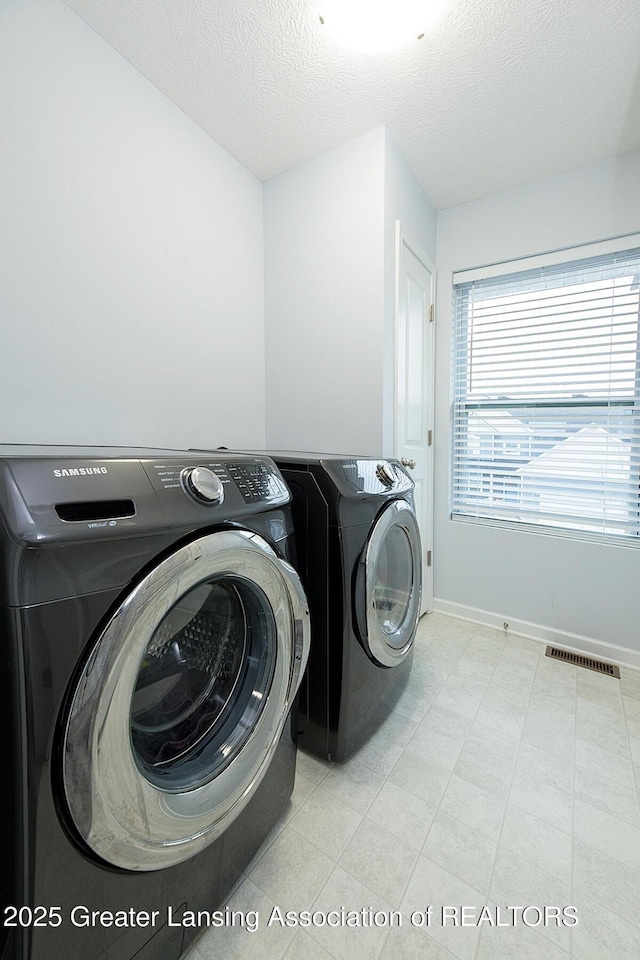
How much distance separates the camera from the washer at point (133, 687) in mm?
537

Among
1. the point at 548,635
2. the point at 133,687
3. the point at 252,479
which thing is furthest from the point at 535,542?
the point at 133,687

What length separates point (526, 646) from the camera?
6.89ft

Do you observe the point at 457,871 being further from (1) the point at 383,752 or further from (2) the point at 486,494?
(2) the point at 486,494

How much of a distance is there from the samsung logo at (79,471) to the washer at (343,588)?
25.9 inches

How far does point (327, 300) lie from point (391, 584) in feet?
4.51

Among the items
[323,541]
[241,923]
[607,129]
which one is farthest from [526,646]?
[607,129]

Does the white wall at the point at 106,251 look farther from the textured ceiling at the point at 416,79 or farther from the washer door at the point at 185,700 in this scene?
the washer door at the point at 185,700

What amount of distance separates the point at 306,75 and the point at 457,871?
2613 millimetres

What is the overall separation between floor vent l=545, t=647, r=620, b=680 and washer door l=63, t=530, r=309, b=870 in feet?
5.62

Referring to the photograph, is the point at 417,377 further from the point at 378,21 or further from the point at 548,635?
the point at 548,635

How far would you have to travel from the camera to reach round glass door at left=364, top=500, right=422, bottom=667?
4.15ft

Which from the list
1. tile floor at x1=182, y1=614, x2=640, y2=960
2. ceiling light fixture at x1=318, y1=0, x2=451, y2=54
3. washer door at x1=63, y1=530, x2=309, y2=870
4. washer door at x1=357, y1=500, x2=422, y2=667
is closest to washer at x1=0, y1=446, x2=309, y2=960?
washer door at x1=63, y1=530, x2=309, y2=870

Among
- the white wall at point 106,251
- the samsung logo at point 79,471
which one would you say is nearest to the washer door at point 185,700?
the samsung logo at point 79,471

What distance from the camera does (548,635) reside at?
83.8 inches
